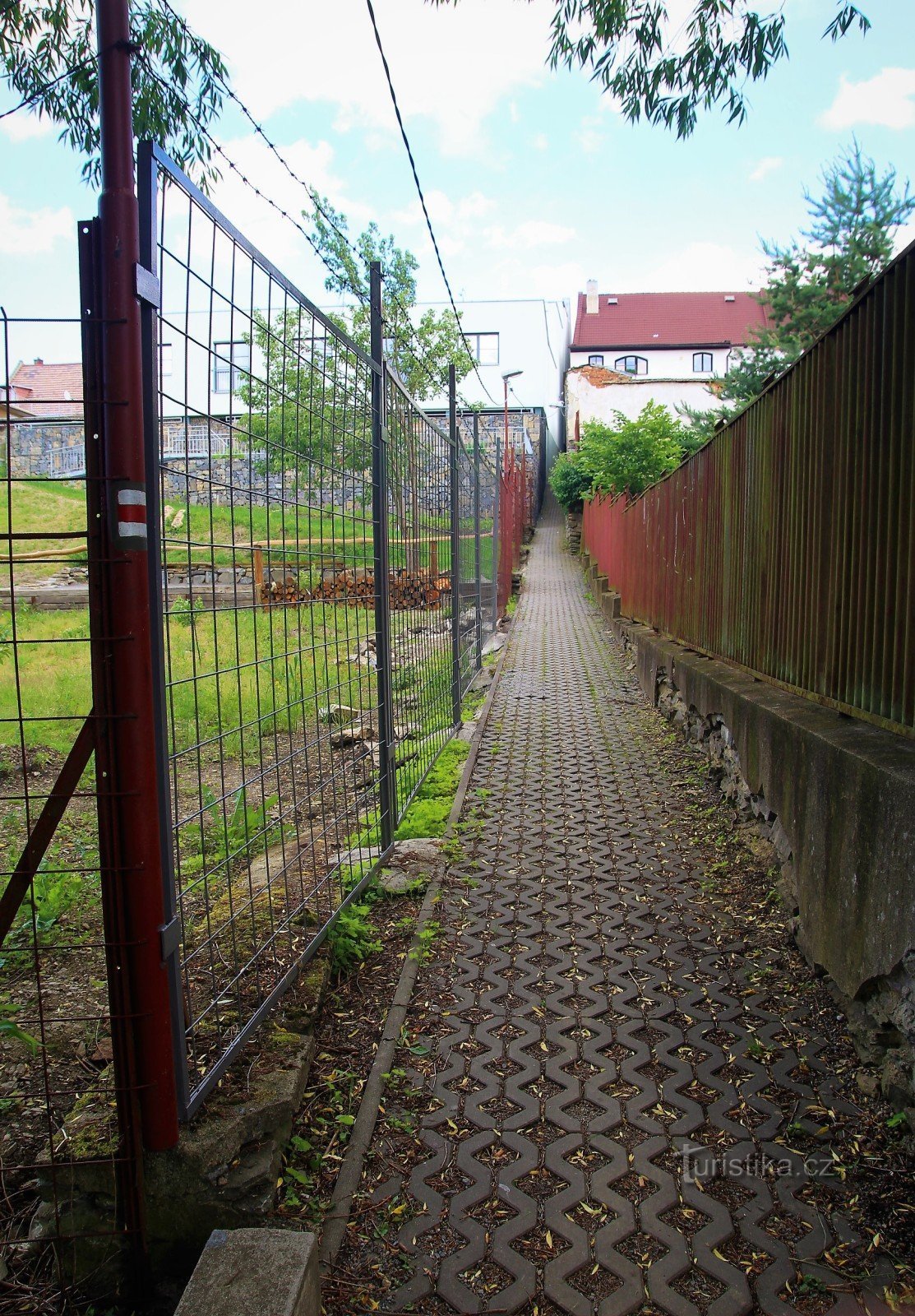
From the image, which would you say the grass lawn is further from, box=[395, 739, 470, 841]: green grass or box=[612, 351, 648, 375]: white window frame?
box=[612, 351, 648, 375]: white window frame

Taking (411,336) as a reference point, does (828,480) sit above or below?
below

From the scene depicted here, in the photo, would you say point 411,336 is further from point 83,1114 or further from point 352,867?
point 83,1114

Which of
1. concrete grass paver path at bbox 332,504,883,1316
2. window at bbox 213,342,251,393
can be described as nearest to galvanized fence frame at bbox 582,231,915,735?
concrete grass paver path at bbox 332,504,883,1316

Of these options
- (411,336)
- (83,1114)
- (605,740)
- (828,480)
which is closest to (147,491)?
(83,1114)

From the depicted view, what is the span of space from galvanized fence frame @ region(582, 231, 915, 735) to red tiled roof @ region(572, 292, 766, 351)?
4286 cm

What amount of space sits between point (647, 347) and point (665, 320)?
12.3ft

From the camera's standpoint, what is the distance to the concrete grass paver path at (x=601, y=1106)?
6.98 ft

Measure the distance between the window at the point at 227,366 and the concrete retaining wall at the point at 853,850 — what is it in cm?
226

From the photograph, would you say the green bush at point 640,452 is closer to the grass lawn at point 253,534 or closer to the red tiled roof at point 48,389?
the grass lawn at point 253,534

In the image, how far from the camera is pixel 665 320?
48625 millimetres

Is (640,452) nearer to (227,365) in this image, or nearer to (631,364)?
(227,365)

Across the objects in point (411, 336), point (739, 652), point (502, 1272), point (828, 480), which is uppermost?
point (411, 336)

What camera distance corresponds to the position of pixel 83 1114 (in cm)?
228

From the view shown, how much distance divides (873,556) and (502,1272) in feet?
8.64
